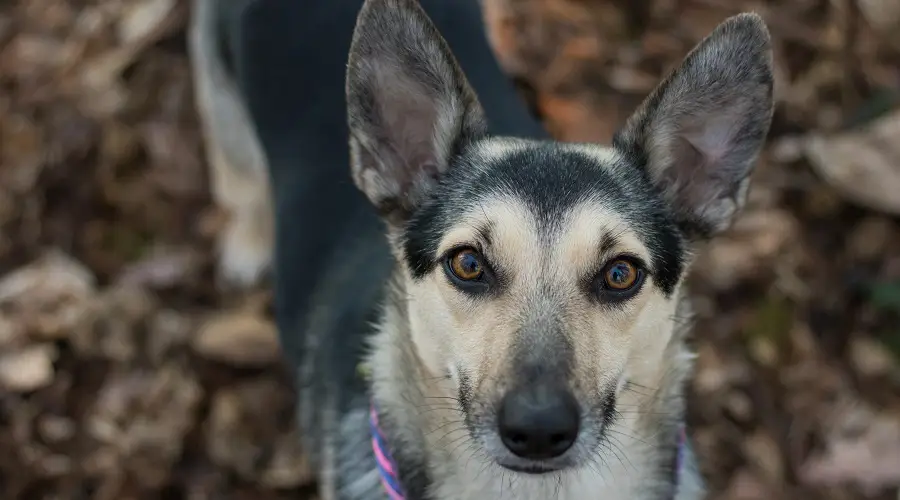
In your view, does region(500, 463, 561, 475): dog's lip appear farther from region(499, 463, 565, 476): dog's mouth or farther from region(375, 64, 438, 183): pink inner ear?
region(375, 64, 438, 183): pink inner ear

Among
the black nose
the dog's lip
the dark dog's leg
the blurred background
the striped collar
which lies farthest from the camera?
the blurred background

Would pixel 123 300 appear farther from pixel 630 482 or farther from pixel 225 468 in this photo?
pixel 630 482

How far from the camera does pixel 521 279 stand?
257 cm

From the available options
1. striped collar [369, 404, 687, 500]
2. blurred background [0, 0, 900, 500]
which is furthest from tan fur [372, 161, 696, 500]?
blurred background [0, 0, 900, 500]

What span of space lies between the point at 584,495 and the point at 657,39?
3090 millimetres

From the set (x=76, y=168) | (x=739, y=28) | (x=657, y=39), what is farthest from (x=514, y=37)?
(x=739, y=28)

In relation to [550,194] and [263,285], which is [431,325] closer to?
[550,194]

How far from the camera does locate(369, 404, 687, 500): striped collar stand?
3.00 m

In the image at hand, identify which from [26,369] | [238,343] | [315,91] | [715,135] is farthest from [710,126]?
[26,369]

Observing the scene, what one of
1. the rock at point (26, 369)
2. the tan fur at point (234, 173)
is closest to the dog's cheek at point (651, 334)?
the tan fur at point (234, 173)

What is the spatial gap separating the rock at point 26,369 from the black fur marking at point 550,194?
221 centimetres

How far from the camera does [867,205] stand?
14.8 feet

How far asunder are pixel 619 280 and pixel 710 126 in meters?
0.57

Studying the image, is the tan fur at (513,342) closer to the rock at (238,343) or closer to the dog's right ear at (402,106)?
the dog's right ear at (402,106)
